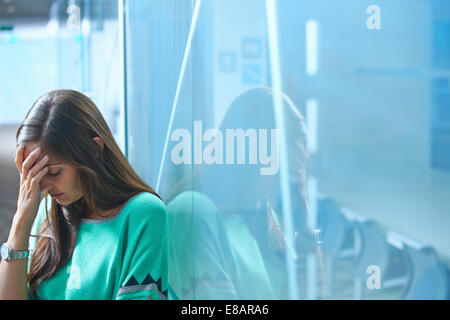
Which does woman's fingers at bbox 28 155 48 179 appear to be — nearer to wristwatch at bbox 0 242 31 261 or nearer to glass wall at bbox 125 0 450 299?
wristwatch at bbox 0 242 31 261

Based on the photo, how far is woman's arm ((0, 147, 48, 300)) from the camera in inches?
48.8

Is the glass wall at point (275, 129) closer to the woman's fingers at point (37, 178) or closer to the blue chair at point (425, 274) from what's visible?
the blue chair at point (425, 274)

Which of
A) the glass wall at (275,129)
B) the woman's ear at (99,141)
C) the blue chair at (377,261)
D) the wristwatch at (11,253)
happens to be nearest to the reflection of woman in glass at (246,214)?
the glass wall at (275,129)

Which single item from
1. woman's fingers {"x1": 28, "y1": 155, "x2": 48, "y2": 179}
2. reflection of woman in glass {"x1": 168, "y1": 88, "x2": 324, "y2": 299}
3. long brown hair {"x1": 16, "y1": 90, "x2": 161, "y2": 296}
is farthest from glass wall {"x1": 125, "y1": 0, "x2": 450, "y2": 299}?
woman's fingers {"x1": 28, "y1": 155, "x2": 48, "y2": 179}

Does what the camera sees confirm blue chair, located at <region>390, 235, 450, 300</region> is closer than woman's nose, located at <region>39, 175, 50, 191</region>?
No

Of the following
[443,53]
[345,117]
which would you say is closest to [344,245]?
[345,117]

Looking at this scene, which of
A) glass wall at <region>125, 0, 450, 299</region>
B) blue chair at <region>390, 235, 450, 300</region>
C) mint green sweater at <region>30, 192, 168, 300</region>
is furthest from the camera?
blue chair at <region>390, 235, 450, 300</region>

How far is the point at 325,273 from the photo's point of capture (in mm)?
1524

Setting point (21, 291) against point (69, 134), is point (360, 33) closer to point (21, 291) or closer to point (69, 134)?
point (69, 134)

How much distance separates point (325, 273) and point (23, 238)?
0.80 m

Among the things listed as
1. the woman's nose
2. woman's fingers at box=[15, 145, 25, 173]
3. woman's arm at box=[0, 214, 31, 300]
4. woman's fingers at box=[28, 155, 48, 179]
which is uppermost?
woman's fingers at box=[15, 145, 25, 173]

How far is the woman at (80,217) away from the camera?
1.22 m

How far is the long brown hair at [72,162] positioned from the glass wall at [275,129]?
0.26 m

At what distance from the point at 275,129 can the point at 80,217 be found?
558 millimetres
